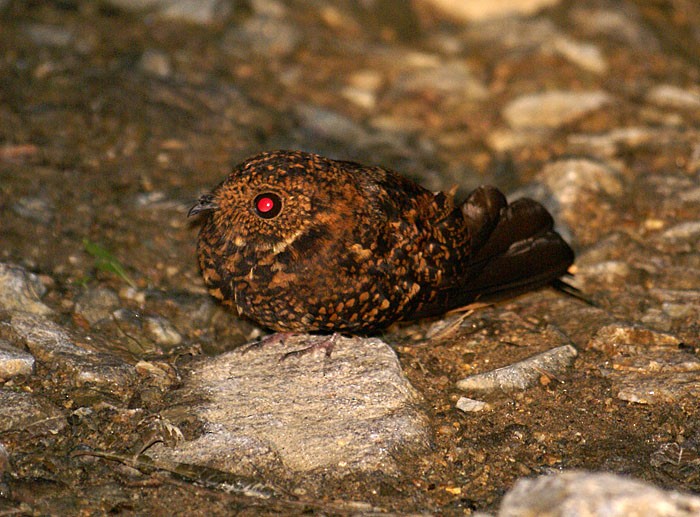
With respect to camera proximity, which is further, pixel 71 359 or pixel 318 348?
pixel 318 348

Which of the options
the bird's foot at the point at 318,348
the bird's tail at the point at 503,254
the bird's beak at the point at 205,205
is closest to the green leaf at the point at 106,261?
the bird's beak at the point at 205,205

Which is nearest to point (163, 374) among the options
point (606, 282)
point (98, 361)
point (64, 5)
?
point (98, 361)

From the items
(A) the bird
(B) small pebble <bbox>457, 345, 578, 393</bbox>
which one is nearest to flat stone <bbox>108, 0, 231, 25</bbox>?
(A) the bird

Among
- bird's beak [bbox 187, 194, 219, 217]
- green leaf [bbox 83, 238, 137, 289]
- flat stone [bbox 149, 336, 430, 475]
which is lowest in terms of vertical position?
flat stone [bbox 149, 336, 430, 475]

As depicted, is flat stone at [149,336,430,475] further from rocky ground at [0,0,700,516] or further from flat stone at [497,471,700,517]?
flat stone at [497,471,700,517]

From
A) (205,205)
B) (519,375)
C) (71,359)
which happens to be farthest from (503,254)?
(71,359)

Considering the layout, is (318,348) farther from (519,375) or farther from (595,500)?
(595,500)

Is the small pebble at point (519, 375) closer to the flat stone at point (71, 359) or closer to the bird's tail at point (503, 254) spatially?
the bird's tail at point (503, 254)
